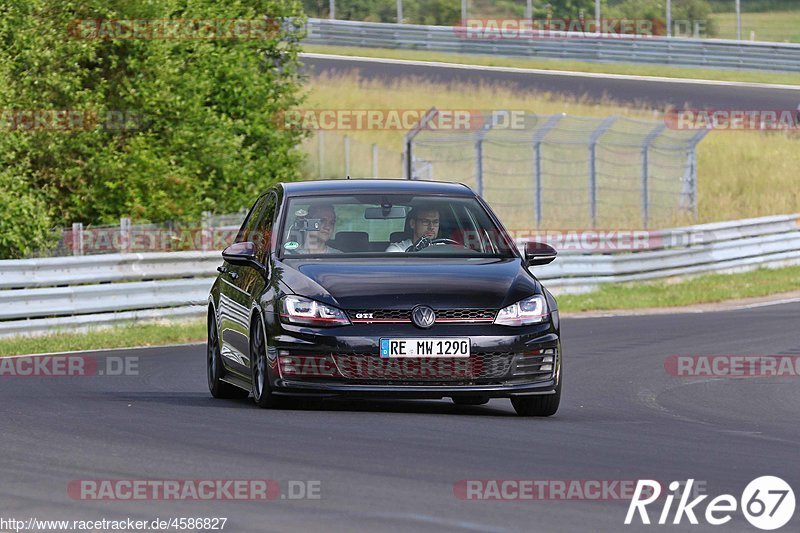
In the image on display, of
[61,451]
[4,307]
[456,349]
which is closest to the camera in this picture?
[61,451]

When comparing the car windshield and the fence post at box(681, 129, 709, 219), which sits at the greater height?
the car windshield

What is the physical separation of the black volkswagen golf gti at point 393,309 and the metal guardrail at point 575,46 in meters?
39.7

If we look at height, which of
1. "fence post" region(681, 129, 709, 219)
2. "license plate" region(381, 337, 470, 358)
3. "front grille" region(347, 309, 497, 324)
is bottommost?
"fence post" region(681, 129, 709, 219)

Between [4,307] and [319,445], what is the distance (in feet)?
35.9

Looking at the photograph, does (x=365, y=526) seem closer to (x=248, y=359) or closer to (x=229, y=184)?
(x=248, y=359)

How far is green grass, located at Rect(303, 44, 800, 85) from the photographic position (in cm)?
5018

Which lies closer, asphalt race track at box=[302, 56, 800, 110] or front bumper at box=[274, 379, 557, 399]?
front bumper at box=[274, 379, 557, 399]

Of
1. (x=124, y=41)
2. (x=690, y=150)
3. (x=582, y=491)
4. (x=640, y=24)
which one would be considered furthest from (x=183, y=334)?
(x=640, y=24)

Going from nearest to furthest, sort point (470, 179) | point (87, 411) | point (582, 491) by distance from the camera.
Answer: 1. point (582, 491)
2. point (87, 411)
3. point (470, 179)

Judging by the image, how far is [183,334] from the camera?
65.4 ft

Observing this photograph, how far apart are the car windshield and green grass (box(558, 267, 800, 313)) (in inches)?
527

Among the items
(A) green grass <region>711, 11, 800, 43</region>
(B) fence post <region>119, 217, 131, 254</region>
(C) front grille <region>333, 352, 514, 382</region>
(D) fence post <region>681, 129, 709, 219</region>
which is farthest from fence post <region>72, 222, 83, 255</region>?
(A) green grass <region>711, 11, 800, 43</region>

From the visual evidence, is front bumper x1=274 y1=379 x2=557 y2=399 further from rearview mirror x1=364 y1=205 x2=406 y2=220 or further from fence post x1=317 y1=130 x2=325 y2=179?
fence post x1=317 y1=130 x2=325 y2=179

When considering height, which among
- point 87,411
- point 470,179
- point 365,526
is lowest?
point 470,179
